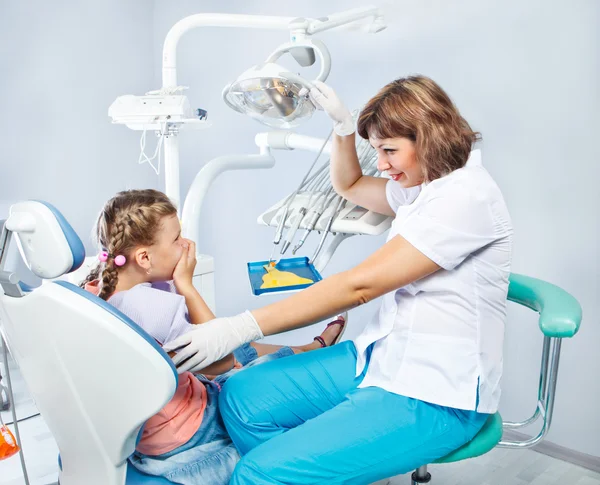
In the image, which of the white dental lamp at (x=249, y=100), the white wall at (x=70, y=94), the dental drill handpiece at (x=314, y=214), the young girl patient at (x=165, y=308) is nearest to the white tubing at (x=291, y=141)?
the white dental lamp at (x=249, y=100)

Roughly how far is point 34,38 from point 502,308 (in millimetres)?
2451

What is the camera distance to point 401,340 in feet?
3.96

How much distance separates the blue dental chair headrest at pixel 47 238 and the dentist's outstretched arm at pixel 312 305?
234 millimetres

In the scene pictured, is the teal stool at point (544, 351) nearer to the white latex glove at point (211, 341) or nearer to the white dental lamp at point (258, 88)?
the white latex glove at point (211, 341)

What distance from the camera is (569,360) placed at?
191 cm

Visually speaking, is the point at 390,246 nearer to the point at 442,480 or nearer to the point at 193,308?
the point at 193,308

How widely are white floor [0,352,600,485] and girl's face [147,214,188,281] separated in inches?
35.2

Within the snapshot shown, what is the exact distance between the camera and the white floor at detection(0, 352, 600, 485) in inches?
Answer: 72.3

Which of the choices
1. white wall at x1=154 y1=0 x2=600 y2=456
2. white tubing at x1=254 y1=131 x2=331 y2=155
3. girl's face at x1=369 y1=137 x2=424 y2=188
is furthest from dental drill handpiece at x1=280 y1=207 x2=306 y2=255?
white wall at x1=154 y1=0 x2=600 y2=456

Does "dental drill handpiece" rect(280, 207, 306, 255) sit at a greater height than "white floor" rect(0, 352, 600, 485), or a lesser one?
greater

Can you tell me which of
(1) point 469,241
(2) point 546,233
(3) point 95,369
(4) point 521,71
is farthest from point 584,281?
(3) point 95,369

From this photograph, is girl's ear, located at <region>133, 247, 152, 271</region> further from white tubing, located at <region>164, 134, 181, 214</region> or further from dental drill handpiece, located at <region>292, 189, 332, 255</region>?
white tubing, located at <region>164, 134, 181, 214</region>

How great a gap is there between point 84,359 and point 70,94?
2265 millimetres

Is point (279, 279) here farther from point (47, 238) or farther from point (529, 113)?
point (529, 113)
